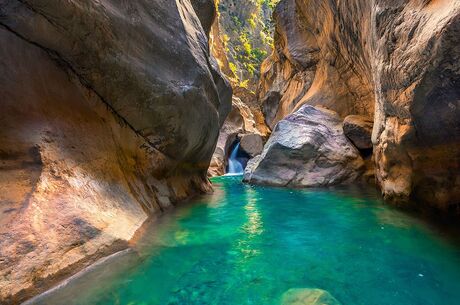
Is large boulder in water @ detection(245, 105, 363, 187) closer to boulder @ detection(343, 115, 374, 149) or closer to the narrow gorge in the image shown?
boulder @ detection(343, 115, 374, 149)

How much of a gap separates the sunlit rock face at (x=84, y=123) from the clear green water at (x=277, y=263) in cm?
42

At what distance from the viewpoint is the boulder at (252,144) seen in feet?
65.6

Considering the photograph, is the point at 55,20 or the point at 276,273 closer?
the point at 276,273

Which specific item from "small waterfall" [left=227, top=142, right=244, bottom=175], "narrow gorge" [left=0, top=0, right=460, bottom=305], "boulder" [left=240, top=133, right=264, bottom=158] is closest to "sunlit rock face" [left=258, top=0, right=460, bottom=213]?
"narrow gorge" [left=0, top=0, right=460, bottom=305]

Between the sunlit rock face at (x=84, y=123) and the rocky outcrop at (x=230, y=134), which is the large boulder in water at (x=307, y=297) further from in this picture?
the rocky outcrop at (x=230, y=134)

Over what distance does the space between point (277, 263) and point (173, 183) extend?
434 centimetres

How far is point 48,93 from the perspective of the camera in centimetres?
404

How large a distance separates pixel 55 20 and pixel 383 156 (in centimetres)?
645

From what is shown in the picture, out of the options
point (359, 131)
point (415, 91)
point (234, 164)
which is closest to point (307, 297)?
point (415, 91)

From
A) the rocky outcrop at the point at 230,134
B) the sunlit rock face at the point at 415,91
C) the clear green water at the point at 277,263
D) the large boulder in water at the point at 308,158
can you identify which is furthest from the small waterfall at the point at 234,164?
the clear green water at the point at 277,263

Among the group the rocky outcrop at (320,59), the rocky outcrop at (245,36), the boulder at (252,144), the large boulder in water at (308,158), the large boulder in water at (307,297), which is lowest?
the large boulder in water at (307,297)

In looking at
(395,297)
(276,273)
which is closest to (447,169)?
(395,297)

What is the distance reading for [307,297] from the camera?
8.68 feet

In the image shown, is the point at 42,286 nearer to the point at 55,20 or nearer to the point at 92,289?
the point at 92,289
